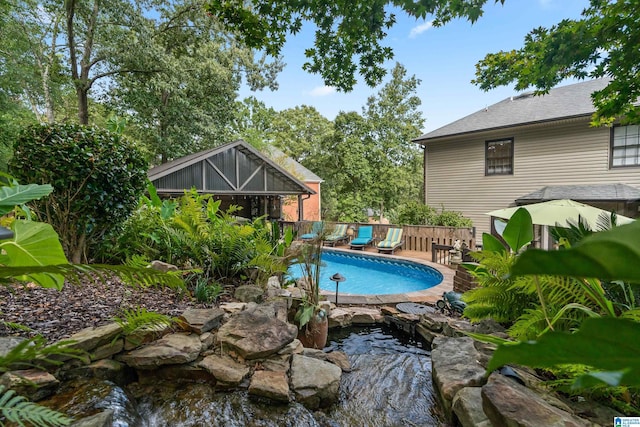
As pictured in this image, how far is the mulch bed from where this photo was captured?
249cm

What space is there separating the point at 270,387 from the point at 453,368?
4.80ft

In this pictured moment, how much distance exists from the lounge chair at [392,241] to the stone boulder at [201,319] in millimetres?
8257

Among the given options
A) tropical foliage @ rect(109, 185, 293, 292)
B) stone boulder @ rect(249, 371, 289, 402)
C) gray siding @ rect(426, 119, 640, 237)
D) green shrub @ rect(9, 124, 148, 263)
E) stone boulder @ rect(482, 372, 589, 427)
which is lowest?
stone boulder @ rect(249, 371, 289, 402)

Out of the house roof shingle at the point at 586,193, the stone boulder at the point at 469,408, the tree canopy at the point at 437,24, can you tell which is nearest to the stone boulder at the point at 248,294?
the stone boulder at the point at 469,408

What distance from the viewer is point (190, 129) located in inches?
544

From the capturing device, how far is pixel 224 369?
259 centimetres

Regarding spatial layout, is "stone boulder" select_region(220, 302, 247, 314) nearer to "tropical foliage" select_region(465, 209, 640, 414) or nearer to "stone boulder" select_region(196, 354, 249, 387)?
"stone boulder" select_region(196, 354, 249, 387)

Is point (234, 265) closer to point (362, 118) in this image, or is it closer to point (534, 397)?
point (534, 397)

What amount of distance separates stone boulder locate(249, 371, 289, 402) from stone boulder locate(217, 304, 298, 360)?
24cm

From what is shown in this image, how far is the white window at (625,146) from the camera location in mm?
9090

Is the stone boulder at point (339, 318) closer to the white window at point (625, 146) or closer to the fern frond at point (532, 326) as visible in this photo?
the fern frond at point (532, 326)

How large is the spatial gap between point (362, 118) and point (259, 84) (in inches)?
245

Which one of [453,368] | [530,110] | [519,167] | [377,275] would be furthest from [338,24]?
[530,110]

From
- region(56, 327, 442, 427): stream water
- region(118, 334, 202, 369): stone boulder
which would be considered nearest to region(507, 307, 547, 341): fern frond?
region(56, 327, 442, 427): stream water
